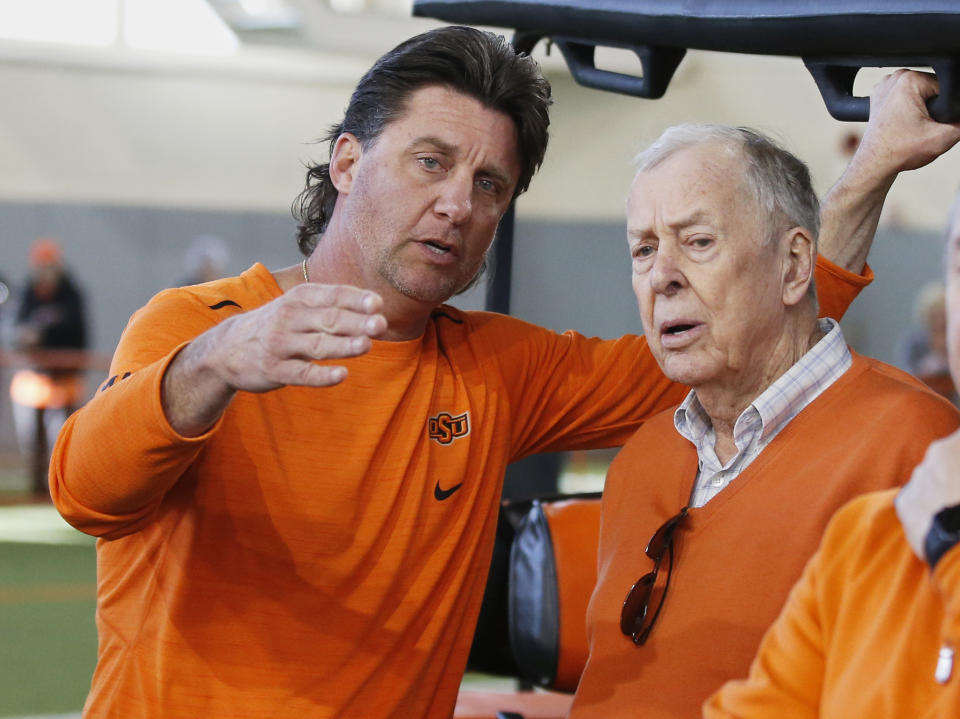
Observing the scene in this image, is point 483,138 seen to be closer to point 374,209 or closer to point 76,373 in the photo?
point 374,209

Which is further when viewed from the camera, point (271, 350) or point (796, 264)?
point (796, 264)

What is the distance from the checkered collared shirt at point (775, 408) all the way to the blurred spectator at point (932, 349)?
4879mm

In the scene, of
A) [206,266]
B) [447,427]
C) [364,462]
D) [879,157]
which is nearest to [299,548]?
[364,462]

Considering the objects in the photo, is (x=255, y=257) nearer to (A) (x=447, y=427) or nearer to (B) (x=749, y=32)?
(A) (x=447, y=427)

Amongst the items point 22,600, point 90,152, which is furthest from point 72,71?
point 22,600

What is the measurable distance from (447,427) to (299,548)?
33 cm

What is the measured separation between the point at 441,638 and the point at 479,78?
3.03 feet

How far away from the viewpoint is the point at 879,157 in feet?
6.45

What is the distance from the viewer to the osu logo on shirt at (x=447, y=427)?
6.76ft

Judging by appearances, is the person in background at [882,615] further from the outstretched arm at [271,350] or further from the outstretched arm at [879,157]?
the outstretched arm at [879,157]

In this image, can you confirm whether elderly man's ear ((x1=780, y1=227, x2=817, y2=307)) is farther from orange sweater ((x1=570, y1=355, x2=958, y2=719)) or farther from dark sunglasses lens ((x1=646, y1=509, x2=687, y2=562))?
dark sunglasses lens ((x1=646, y1=509, x2=687, y2=562))

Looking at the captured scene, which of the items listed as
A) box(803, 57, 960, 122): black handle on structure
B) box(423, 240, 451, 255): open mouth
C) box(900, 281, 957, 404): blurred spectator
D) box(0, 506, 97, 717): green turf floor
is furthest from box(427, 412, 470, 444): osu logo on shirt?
box(900, 281, 957, 404): blurred spectator

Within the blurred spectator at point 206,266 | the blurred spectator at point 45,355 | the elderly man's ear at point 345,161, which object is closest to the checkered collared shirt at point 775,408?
the elderly man's ear at point 345,161

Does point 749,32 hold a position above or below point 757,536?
above
